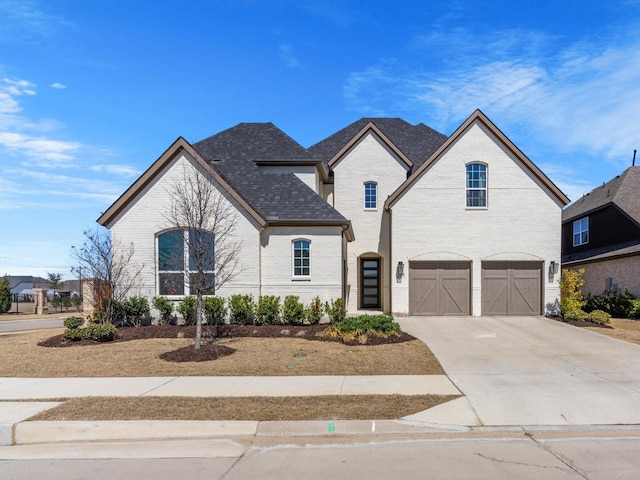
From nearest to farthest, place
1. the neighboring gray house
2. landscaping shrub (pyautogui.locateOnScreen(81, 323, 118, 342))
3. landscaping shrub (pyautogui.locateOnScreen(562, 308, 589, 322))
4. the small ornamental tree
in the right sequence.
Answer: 1. landscaping shrub (pyautogui.locateOnScreen(81, 323, 118, 342))
2. landscaping shrub (pyautogui.locateOnScreen(562, 308, 589, 322))
3. the neighboring gray house
4. the small ornamental tree

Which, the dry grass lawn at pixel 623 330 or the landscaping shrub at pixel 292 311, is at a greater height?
the landscaping shrub at pixel 292 311

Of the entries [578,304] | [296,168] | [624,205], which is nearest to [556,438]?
[578,304]

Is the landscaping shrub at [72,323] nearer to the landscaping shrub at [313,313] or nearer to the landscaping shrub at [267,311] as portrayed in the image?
the landscaping shrub at [267,311]

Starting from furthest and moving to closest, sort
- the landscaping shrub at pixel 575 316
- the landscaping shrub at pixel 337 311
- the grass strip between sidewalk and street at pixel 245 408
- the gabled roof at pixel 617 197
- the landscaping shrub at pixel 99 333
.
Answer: the gabled roof at pixel 617 197, the landscaping shrub at pixel 575 316, the landscaping shrub at pixel 337 311, the landscaping shrub at pixel 99 333, the grass strip between sidewalk and street at pixel 245 408

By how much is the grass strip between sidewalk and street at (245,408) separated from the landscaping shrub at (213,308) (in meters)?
8.25

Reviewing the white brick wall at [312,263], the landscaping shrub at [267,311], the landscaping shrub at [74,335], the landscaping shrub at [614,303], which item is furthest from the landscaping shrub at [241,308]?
the landscaping shrub at [614,303]

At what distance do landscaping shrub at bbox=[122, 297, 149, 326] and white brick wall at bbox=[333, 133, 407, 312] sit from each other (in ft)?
31.9

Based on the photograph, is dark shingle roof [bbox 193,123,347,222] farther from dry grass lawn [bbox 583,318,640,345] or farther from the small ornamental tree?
the small ornamental tree

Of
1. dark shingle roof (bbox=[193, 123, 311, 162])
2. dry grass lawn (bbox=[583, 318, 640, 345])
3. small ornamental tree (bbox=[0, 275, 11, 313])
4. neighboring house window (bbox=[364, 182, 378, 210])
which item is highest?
dark shingle roof (bbox=[193, 123, 311, 162])

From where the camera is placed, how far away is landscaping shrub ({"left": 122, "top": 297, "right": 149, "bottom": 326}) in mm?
16797

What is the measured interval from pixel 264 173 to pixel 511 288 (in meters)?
11.2

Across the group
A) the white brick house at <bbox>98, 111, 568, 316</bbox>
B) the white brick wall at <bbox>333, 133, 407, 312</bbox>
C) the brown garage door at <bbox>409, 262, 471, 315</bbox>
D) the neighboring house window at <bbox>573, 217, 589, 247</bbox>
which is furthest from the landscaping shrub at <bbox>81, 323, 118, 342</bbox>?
the neighboring house window at <bbox>573, 217, 589, 247</bbox>

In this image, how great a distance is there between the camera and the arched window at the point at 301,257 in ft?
59.9

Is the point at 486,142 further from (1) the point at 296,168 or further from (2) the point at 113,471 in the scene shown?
(2) the point at 113,471
